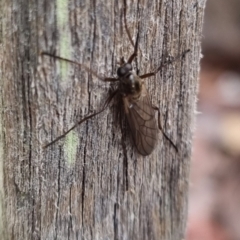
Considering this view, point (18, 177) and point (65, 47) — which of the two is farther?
point (18, 177)

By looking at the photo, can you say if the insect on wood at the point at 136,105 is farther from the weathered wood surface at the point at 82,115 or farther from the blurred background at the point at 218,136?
the blurred background at the point at 218,136

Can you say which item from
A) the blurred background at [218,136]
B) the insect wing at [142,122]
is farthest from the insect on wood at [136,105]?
the blurred background at [218,136]

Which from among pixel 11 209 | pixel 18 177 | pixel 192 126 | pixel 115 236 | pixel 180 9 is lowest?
pixel 115 236

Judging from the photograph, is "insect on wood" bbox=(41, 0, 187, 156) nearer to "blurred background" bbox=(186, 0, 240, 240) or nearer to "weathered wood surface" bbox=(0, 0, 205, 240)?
"weathered wood surface" bbox=(0, 0, 205, 240)

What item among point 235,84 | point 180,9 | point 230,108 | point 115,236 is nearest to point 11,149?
point 115,236

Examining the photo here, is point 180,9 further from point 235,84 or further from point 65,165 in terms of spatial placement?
point 235,84
